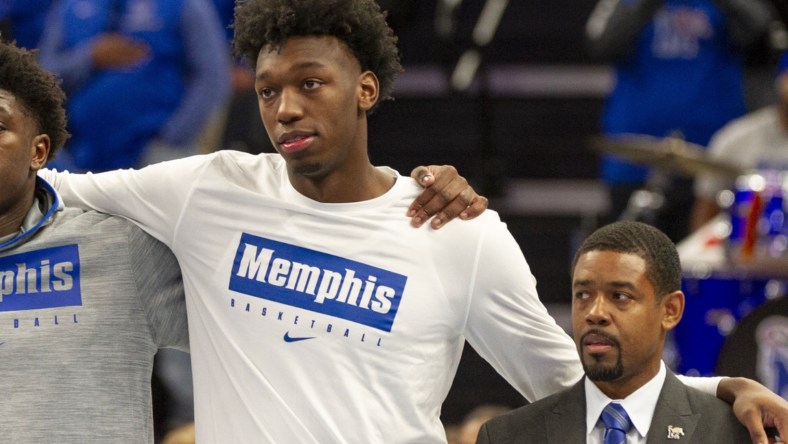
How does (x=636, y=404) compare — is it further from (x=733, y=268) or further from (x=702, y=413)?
(x=733, y=268)

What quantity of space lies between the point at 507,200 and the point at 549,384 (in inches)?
153

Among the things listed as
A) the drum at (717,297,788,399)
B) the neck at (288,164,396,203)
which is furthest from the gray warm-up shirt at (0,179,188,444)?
the drum at (717,297,788,399)

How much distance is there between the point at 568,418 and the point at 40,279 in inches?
50.8

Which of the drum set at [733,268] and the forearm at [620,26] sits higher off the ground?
the forearm at [620,26]

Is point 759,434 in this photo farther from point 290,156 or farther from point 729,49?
point 729,49

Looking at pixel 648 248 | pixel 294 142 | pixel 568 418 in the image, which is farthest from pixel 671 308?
pixel 294 142

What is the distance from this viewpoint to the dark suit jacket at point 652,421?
3.31 meters

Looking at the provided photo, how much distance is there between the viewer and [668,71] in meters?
7.07

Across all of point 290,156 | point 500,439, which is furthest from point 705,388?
point 290,156

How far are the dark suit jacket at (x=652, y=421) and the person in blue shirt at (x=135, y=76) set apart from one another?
3.55 metres

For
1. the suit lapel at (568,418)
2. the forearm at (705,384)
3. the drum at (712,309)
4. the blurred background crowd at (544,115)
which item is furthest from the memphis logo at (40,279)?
the drum at (712,309)

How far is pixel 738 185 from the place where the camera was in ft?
20.5

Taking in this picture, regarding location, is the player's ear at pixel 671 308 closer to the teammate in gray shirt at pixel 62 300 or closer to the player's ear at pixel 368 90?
the player's ear at pixel 368 90

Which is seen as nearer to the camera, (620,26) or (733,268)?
(733,268)
